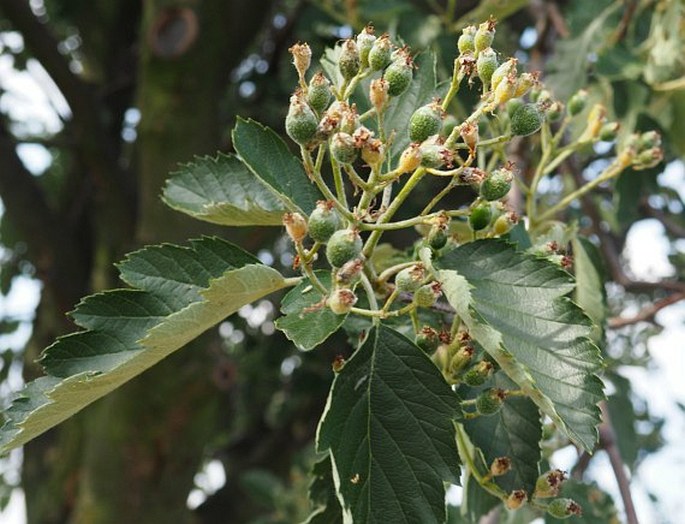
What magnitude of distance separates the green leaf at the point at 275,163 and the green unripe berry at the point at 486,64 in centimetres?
24

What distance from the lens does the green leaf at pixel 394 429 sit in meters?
0.89

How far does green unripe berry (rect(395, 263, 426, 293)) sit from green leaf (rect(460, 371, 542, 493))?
223mm

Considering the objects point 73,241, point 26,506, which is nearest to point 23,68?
point 73,241

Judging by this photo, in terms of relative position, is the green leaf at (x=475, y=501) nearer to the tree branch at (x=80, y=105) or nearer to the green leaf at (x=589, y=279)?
the green leaf at (x=589, y=279)

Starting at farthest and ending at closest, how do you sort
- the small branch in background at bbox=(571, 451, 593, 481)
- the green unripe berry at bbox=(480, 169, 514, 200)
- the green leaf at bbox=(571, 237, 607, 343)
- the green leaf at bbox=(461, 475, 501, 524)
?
the small branch in background at bbox=(571, 451, 593, 481) → the green leaf at bbox=(571, 237, 607, 343) → the green leaf at bbox=(461, 475, 501, 524) → the green unripe berry at bbox=(480, 169, 514, 200)

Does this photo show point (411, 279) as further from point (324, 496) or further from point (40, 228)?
point (40, 228)

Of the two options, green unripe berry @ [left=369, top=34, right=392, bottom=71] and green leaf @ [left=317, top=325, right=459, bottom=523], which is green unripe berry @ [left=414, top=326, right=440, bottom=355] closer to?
green leaf @ [left=317, top=325, right=459, bottom=523]

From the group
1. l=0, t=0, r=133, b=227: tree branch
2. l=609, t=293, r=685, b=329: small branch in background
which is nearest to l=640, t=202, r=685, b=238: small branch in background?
l=609, t=293, r=685, b=329: small branch in background

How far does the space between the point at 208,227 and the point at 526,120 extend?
2.24m

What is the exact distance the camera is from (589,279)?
132cm

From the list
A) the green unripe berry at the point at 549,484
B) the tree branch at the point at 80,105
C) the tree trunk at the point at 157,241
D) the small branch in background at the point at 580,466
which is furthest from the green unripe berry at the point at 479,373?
the tree branch at the point at 80,105

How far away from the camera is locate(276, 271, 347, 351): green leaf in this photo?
0.81 meters

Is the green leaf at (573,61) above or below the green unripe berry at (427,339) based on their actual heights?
below

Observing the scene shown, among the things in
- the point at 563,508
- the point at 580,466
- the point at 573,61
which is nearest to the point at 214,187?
the point at 563,508
